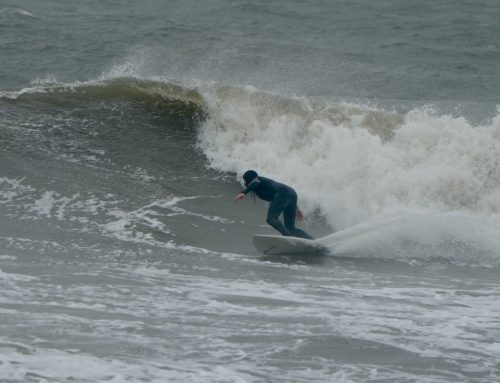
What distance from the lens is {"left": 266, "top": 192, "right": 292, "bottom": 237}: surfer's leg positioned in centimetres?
1227

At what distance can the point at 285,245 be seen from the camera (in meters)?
11.6

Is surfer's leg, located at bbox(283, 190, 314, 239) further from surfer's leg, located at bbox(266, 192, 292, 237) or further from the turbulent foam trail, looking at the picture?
the turbulent foam trail

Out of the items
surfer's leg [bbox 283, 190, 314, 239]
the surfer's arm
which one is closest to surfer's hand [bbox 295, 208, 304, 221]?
surfer's leg [bbox 283, 190, 314, 239]

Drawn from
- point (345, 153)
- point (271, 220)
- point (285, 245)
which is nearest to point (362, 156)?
point (345, 153)

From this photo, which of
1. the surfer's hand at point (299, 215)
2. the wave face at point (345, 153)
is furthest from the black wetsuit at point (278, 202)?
the wave face at point (345, 153)

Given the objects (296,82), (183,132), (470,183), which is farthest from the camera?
(296,82)

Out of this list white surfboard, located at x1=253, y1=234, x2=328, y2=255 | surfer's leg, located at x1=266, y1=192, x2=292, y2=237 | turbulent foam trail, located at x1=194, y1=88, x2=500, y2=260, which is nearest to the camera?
white surfboard, located at x1=253, y1=234, x2=328, y2=255

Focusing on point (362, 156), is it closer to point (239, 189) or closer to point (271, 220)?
point (239, 189)

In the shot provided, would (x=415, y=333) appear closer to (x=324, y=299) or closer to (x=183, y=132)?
(x=324, y=299)

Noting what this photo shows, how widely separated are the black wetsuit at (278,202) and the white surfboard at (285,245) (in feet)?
1.95

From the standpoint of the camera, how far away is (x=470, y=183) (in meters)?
15.0

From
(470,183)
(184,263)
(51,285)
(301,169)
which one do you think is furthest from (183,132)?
(51,285)

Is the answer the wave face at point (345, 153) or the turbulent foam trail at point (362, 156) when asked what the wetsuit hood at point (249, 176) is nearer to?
the wave face at point (345, 153)

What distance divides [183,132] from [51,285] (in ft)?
29.9
